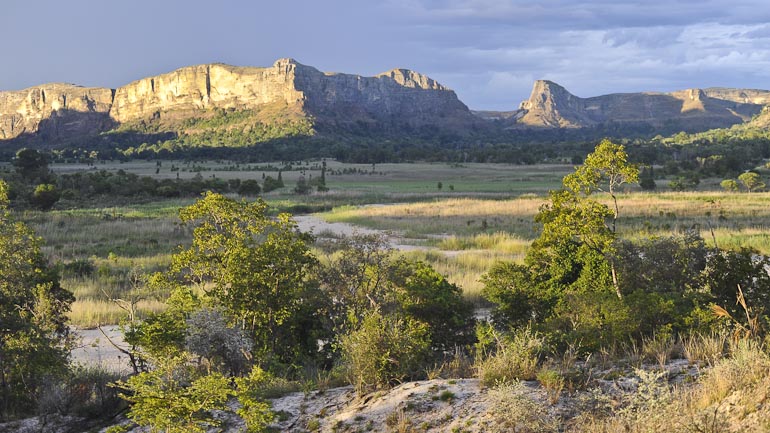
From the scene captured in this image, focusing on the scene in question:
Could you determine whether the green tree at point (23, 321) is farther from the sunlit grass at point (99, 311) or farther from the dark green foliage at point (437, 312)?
the dark green foliage at point (437, 312)

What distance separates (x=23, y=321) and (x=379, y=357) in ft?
20.9

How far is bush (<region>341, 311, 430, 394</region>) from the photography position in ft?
24.6

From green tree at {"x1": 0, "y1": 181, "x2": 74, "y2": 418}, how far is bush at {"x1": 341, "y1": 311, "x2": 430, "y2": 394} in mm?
4756

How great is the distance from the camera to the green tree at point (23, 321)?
857 cm

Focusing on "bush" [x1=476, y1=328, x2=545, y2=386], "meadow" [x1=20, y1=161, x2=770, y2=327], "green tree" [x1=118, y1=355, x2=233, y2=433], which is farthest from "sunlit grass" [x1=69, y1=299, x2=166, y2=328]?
"bush" [x1=476, y1=328, x2=545, y2=386]

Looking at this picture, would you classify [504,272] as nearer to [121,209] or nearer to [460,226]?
[460,226]

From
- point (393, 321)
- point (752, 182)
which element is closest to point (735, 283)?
point (393, 321)

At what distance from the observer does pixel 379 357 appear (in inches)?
297

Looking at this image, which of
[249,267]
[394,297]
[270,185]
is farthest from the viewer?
[270,185]

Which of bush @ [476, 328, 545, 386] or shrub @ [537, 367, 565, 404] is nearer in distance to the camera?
shrub @ [537, 367, 565, 404]

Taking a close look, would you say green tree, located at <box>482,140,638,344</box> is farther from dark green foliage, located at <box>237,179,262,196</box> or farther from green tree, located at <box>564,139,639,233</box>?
dark green foliage, located at <box>237,179,262,196</box>

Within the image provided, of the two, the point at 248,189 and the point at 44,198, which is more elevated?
the point at 44,198

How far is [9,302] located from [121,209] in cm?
4567

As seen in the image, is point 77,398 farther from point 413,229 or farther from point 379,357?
point 413,229
